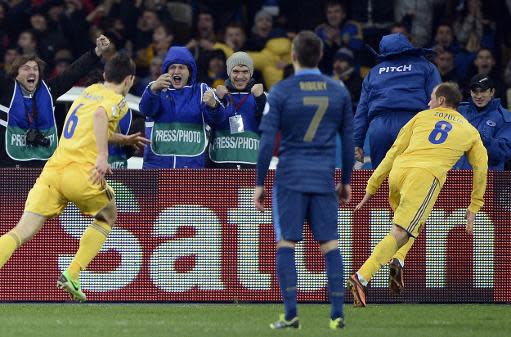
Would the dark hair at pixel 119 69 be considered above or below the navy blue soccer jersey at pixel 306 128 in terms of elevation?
above

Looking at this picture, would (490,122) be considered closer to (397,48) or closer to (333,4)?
(397,48)

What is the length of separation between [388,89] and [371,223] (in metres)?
1.56

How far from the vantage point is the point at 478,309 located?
44.0ft

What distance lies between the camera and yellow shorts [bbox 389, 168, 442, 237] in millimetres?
12812

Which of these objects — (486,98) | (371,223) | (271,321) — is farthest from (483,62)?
(271,321)

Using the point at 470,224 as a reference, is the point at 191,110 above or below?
above

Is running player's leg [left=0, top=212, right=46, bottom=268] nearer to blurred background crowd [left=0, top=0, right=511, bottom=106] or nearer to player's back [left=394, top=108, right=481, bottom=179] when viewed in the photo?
player's back [left=394, top=108, right=481, bottom=179]

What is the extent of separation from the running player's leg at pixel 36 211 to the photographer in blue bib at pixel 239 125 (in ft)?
9.09

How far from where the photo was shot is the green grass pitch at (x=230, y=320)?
11.2 metres

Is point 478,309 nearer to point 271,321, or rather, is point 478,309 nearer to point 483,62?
point 271,321

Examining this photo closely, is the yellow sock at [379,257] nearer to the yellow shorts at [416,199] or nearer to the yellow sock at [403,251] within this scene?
the yellow shorts at [416,199]

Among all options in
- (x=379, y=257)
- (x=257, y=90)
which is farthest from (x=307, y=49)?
(x=257, y=90)

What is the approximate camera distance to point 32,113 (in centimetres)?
1459

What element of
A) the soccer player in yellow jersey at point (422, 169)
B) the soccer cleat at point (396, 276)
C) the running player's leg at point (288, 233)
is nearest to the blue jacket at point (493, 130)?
the soccer player in yellow jersey at point (422, 169)
